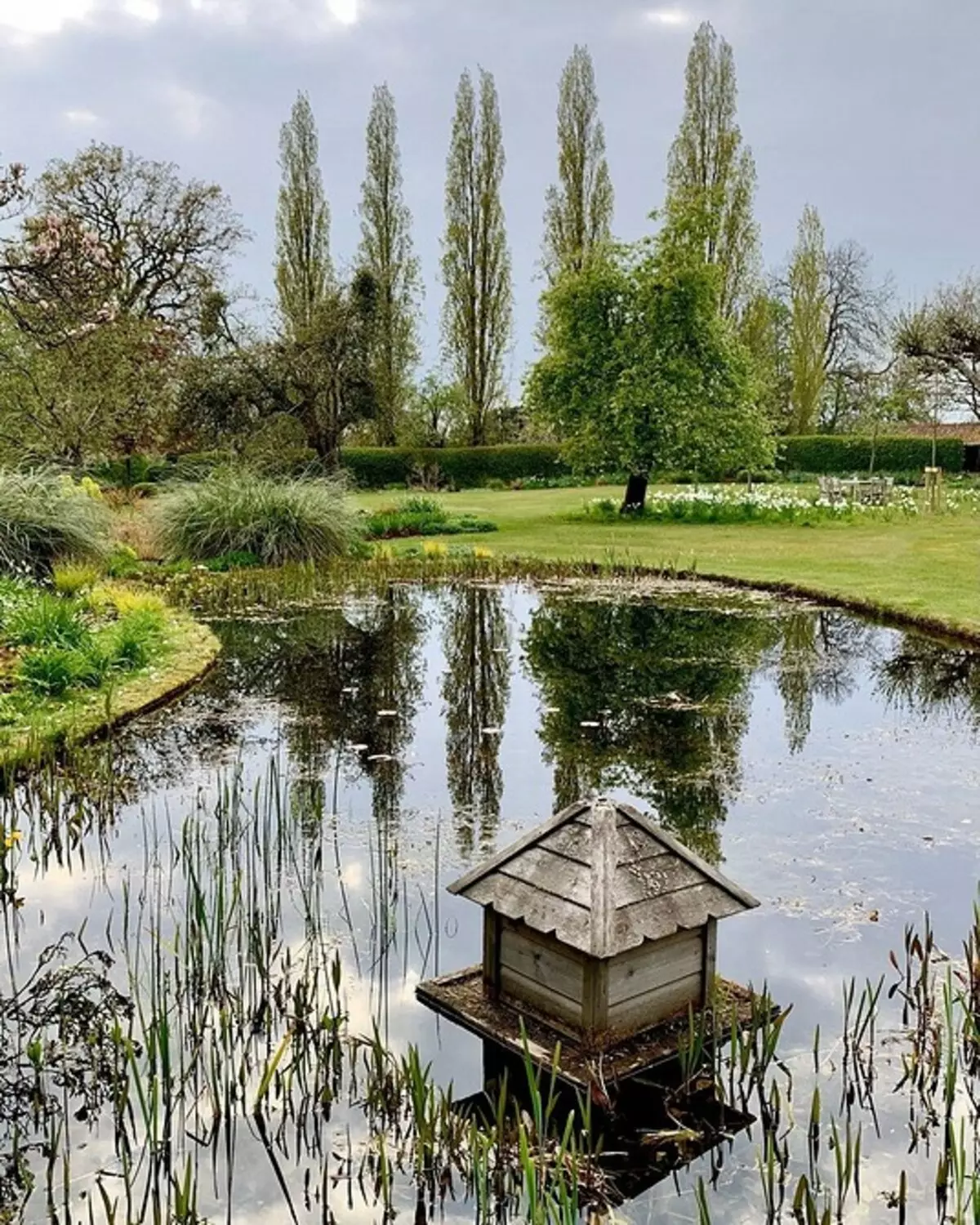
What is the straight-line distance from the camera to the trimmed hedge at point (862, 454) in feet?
103

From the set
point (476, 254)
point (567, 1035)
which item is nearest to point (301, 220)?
point (476, 254)

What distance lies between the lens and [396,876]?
15.1 ft

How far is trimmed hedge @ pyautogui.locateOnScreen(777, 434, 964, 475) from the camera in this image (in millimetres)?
31328

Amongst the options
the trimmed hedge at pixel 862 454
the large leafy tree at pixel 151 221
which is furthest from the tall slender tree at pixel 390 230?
the trimmed hedge at pixel 862 454

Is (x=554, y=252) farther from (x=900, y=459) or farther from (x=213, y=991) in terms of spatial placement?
(x=213, y=991)

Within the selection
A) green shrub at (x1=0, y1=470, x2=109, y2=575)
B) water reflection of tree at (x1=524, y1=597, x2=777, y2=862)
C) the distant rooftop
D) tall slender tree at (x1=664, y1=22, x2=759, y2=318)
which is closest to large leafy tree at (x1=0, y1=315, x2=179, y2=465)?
green shrub at (x1=0, y1=470, x2=109, y2=575)

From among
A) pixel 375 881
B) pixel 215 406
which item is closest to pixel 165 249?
pixel 215 406

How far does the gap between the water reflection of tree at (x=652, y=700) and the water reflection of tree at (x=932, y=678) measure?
99cm

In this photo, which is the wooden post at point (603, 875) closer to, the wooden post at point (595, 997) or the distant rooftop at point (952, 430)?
Answer: the wooden post at point (595, 997)

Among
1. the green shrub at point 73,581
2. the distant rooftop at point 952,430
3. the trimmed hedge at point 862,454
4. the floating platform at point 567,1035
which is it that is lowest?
the floating platform at point 567,1035

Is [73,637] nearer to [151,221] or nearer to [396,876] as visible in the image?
[396,876]

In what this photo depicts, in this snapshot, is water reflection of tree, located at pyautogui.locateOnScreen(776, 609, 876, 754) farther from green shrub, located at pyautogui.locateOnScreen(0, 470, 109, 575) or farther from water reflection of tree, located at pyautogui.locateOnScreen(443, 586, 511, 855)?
green shrub, located at pyautogui.locateOnScreen(0, 470, 109, 575)

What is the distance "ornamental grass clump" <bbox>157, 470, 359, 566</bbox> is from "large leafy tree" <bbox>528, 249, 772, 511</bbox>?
5496mm

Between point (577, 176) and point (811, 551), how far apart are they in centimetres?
2211
